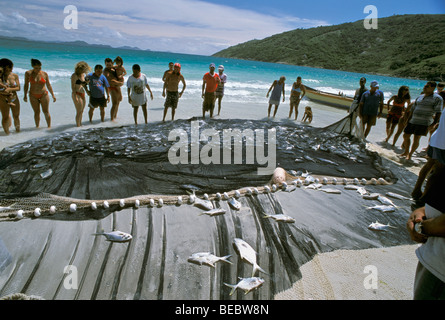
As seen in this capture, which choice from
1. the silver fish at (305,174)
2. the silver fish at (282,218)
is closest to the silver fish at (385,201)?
the silver fish at (305,174)

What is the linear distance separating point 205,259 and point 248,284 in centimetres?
43

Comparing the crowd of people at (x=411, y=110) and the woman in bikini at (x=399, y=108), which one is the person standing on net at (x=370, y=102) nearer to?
the crowd of people at (x=411, y=110)

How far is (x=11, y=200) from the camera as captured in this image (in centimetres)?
289

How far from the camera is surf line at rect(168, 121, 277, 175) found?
4734 mm

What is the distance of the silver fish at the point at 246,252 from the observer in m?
2.26

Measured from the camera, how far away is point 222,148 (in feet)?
17.0

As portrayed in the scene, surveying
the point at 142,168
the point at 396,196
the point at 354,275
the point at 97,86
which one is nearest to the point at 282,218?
the point at 354,275

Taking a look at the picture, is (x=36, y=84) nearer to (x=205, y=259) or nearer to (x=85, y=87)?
(x=85, y=87)

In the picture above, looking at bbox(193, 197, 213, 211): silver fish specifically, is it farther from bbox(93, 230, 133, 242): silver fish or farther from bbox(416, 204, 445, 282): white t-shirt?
bbox(416, 204, 445, 282): white t-shirt

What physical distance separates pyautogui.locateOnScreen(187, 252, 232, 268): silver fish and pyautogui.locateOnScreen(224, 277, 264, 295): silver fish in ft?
0.77

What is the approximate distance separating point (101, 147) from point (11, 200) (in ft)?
6.60

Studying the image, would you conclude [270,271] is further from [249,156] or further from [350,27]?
[350,27]

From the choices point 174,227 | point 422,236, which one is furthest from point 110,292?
point 422,236

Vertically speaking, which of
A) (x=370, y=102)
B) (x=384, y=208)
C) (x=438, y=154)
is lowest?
(x=384, y=208)
